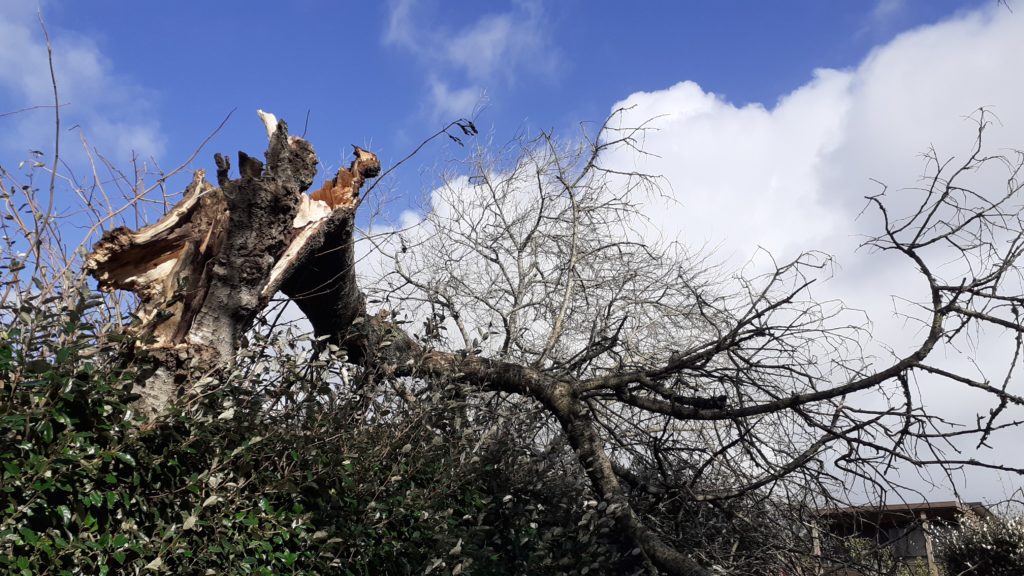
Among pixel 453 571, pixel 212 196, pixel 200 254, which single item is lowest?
pixel 453 571

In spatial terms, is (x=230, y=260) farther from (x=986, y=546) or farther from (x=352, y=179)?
(x=986, y=546)

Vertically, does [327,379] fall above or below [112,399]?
above

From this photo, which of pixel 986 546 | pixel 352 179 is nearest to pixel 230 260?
pixel 352 179

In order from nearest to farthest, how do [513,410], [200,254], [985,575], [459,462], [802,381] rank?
[200,254] → [459,462] → [802,381] → [513,410] → [985,575]

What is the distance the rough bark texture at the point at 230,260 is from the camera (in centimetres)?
426

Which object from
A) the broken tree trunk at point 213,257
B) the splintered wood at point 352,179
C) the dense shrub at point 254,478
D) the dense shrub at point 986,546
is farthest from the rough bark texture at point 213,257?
the dense shrub at point 986,546

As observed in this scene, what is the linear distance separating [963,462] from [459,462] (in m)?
2.84

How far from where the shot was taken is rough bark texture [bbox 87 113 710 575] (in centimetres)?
426

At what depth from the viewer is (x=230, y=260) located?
447cm

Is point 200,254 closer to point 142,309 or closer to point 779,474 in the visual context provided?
point 142,309

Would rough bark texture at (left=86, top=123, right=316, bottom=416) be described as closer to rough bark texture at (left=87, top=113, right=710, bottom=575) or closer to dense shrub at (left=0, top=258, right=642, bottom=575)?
rough bark texture at (left=87, top=113, right=710, bottom=575)

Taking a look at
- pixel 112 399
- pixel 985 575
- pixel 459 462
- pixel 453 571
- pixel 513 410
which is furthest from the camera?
pixel 985 575

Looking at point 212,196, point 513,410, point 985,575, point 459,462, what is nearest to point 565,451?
point 513,410

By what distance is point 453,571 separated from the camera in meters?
4.34
